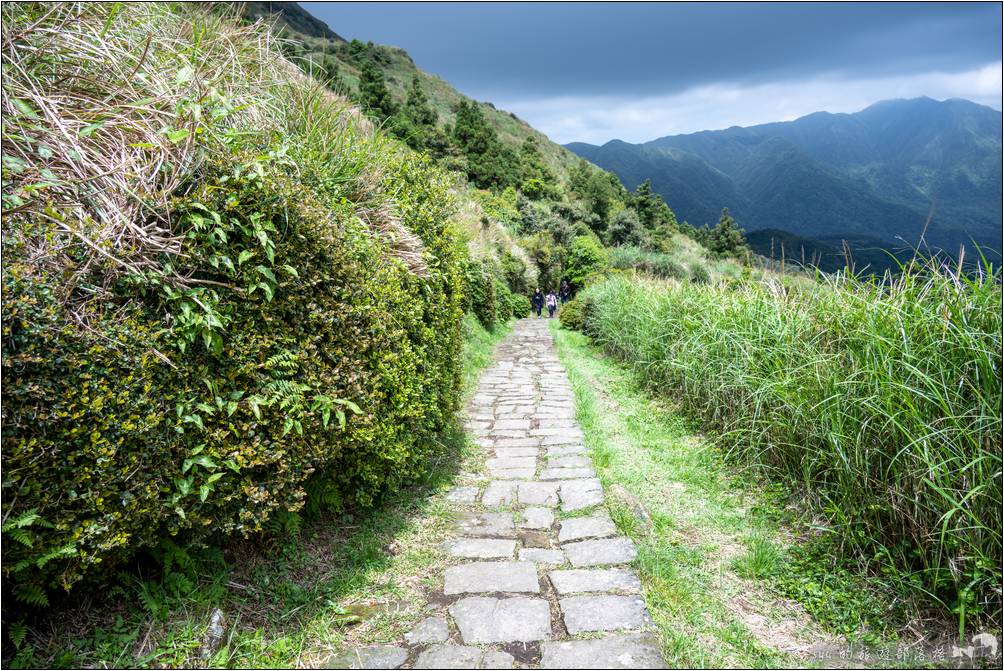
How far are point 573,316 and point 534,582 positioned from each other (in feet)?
38.4

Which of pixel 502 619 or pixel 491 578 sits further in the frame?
pixel 491 578

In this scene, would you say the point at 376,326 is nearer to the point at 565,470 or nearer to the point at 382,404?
the point at 382,404

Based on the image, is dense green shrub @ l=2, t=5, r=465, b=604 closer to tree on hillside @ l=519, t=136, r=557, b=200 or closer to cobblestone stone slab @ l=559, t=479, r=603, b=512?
cobblestone stone slab @ l=559, t=479, r=603, b=512

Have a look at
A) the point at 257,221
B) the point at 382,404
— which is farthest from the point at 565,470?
the point at 257,221

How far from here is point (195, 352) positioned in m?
2.11

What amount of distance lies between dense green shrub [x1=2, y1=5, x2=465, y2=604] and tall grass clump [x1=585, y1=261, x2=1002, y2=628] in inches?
97.6

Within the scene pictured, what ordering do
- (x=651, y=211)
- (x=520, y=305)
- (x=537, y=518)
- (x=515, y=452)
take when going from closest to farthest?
(x=537, y=518) < (x=515, y=452) < (x=520, y=305) < (x=651, y=211)

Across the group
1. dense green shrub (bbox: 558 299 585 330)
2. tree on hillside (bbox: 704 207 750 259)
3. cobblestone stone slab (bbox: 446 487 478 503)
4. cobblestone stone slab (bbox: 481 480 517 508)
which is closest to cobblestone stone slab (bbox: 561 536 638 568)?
cobblestone stone slab (bbox: 481 480 517 508)

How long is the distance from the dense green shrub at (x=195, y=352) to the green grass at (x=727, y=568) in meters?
1.59

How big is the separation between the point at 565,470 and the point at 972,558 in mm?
2574

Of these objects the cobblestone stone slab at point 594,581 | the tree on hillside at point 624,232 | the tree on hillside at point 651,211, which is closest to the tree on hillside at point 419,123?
the tree on hillside at point 624,232

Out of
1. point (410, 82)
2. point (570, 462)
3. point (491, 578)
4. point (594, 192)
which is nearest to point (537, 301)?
point (594, 192)

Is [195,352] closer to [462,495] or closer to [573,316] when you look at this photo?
[462,495]

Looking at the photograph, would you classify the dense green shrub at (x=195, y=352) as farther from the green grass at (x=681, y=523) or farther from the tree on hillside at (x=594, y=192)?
the tree on hillside at (x=594, y=192)
